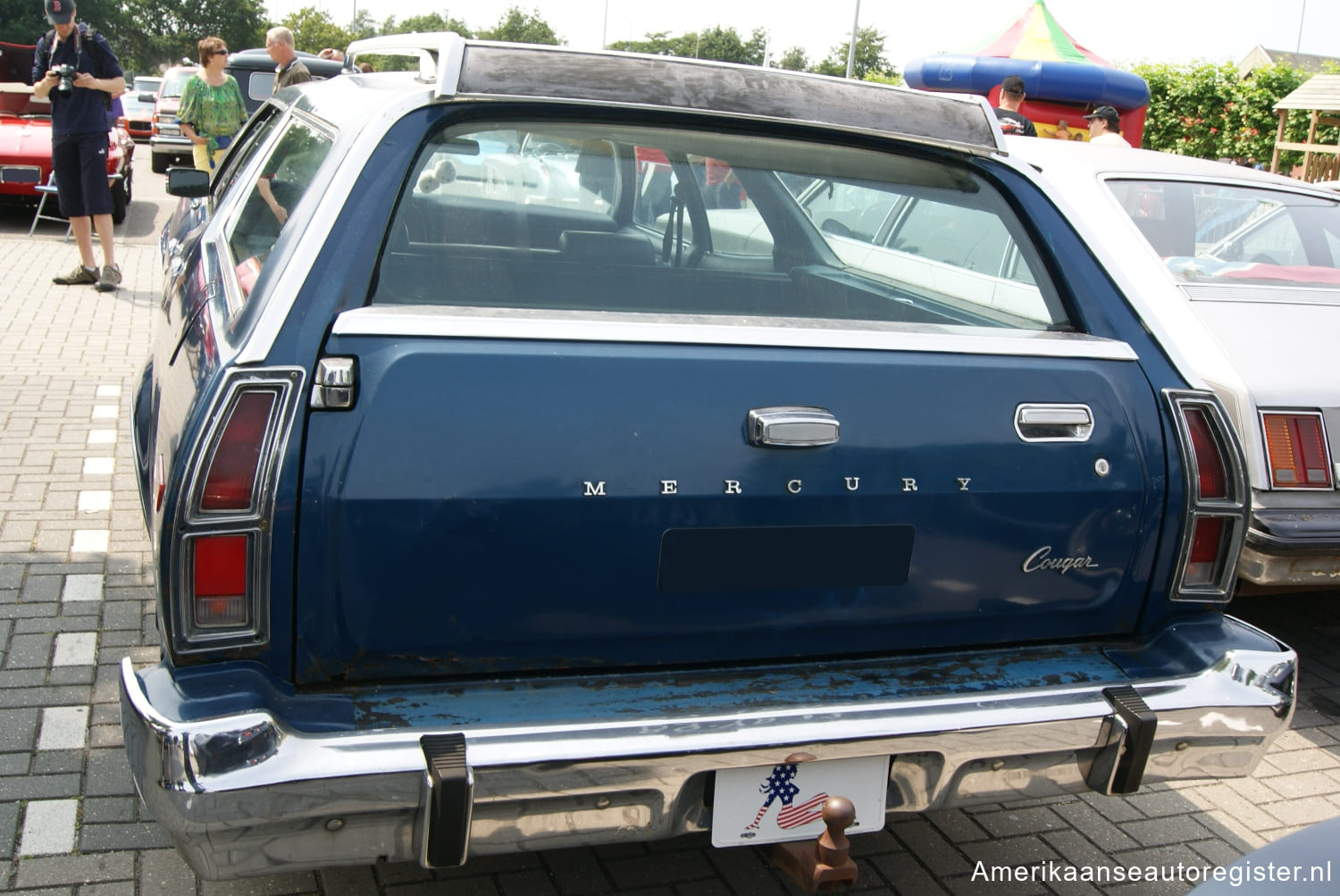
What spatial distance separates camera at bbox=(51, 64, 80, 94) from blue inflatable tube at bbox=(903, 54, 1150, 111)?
38.6 feet

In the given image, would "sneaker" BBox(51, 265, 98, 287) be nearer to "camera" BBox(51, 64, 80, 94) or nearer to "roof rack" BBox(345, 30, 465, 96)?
"camera" BBox(51, 64, 80, 94)

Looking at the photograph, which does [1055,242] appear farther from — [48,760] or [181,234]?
[181,234]

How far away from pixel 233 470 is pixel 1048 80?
54.0 feet

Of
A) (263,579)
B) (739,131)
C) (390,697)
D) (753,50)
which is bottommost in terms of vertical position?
(390,697)

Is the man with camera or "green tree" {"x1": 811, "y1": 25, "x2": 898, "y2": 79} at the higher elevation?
"green tree" {"x1": 811, "y1": 25, "x2": 898, "y2": 79}

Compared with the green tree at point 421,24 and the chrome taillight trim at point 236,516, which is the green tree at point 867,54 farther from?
the chrome taillight trim at point 236,516

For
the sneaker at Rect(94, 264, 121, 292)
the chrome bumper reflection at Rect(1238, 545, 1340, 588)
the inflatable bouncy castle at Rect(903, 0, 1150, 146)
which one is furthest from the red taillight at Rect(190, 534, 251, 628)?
the inflatable bouncy castle at Rect(903, 0, 1150, 146)

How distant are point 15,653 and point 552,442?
242 centimetres

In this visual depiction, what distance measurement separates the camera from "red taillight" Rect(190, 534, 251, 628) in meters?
1.99

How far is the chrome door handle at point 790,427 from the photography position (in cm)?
217

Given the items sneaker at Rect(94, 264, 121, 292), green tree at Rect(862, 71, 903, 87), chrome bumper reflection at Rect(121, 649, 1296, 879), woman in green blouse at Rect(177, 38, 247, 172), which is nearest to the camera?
chrome bumper reflection at Rect(121, 649, 1296, 879)

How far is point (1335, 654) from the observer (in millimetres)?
4473

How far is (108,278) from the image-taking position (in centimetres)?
896

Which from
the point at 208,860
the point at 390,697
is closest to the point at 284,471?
the point at 390,697
